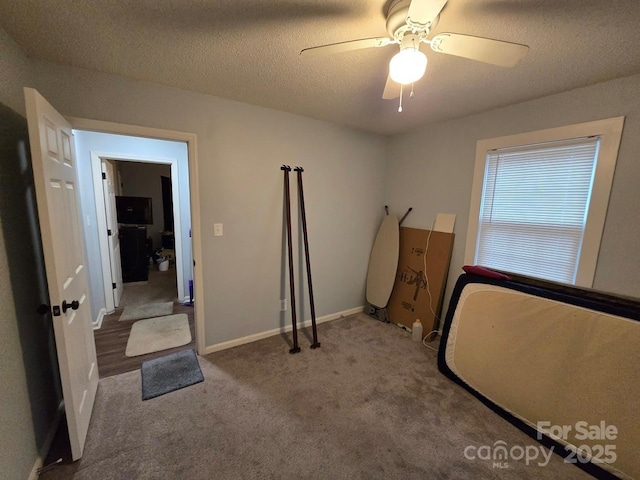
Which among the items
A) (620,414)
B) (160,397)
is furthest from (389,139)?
(160,397)

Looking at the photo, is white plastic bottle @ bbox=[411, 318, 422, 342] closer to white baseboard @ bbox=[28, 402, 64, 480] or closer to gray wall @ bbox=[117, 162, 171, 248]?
A: white baseboard @ bbox=[28, 402, 64, 480]

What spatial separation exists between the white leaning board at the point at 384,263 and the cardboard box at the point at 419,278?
0.07 meters

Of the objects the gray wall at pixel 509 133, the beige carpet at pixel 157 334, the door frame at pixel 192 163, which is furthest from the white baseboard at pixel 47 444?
the gray wall at pixel 509 133

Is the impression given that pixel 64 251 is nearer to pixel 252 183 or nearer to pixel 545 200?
pixel 252 183

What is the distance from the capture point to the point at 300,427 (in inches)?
63.9

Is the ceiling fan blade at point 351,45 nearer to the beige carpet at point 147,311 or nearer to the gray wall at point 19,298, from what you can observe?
the gray wall at point 19,298

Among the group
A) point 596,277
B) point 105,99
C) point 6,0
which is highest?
point 6,0

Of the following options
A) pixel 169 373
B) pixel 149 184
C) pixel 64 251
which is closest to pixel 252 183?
pixel 64 251

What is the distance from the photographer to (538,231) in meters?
2.12

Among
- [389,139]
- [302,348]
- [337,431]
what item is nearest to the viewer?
[337,431]

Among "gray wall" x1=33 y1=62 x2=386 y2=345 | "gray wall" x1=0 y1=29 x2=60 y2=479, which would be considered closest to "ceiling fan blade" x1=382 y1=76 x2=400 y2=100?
"gray wall" x1=33 y1=62 x2=386 y2=345

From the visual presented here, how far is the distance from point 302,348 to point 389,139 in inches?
105

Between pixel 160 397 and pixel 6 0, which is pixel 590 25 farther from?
pixel 160 397

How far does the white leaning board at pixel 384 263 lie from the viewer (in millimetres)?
3096
